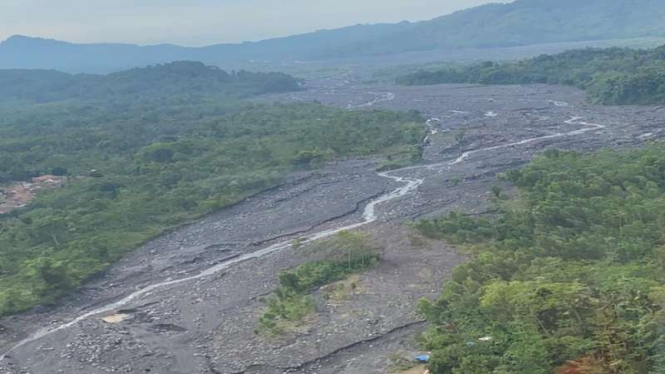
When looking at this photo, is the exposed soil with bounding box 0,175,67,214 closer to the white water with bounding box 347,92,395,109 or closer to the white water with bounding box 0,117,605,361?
the white water with bounding box 0,117,605,361

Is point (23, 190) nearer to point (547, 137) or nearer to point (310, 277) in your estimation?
point (310, 277)

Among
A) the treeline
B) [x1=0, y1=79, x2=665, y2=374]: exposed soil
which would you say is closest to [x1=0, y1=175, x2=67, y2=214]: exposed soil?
[x1=0, y1=79, x2=665, y2=374]: exposed soil

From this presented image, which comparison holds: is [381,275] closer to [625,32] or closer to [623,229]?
[623,229]

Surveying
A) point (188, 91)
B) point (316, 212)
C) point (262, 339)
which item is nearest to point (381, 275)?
point (262, 339)

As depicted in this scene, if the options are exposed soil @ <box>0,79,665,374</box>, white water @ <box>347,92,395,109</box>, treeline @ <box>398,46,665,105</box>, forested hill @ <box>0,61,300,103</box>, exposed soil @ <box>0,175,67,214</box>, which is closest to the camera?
exposed soil @ <box>0,79,665,374</box>

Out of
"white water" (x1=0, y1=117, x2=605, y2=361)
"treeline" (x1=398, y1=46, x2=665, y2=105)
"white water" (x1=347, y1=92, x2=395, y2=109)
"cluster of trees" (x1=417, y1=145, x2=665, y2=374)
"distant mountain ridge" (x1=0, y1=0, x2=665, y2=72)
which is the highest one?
"distant mountain ridge" (x1=0, y1=0, x2=665, y2=72)
